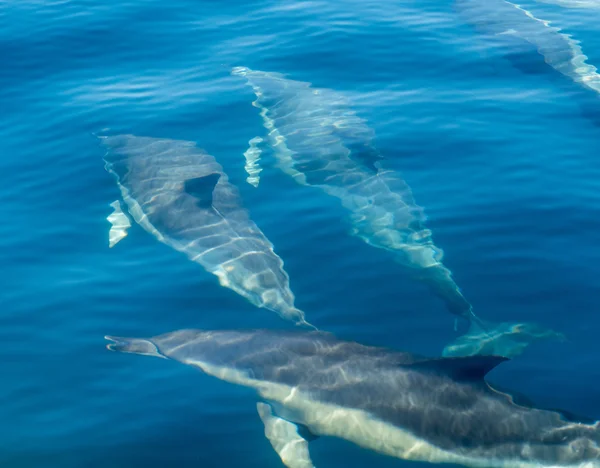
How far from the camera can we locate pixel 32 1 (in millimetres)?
22094

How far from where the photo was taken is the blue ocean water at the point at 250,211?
25.8 ft

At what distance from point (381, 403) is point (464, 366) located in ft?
3.07

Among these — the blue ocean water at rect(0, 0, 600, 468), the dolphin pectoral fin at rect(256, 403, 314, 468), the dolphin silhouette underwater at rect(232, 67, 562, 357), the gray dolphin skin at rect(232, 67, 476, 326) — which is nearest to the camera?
the dolphin pectoral fin at rect(256, 403, 314, 468)

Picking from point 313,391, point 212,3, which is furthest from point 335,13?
point 313,391

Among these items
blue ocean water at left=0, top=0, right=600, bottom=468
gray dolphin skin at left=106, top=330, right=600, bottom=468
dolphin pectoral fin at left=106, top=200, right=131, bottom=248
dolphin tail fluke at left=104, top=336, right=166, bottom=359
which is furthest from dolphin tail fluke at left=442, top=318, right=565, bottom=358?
dolphin pectoral fin at left=106, top=200, right=131, bottom=248

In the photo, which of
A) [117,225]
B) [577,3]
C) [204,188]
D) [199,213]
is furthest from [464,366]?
[577,3]

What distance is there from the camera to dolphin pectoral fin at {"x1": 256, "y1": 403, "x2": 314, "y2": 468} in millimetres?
7086

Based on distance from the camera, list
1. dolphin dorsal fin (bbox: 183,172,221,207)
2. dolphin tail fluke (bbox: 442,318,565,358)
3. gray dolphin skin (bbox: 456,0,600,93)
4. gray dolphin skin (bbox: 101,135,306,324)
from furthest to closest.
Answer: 1. gray dolphin skin (bbox: 456,0,600,93)
2. dolphin dorsal fin (bbox: 183,172,221,207)
3. gray dolphin skin (bbox: 101,135,306,324)
4. dolphin tail fluke (bbox: 442,318,565,358)

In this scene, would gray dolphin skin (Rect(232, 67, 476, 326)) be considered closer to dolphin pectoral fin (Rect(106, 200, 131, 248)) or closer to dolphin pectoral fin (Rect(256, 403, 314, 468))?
dolphin pectoral fin (Rect(256, 403, 314, 468))

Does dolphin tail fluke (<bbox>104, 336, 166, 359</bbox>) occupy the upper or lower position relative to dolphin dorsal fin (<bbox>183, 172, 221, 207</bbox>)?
lower

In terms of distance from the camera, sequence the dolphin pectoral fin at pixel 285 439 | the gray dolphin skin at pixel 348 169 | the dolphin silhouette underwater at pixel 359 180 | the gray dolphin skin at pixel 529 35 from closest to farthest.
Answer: the dolphin pectoral fin at pixel 285 439
the dolphin silhouette underwater at pixel 359 180
the gray dolphin skin at pixel 348 169
the gray dolphin skin at pixel 529 35

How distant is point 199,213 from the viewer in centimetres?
1170

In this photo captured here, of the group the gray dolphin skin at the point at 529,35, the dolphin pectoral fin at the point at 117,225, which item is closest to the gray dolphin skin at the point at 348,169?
the dolphin pectoral fin at the point at 117,225

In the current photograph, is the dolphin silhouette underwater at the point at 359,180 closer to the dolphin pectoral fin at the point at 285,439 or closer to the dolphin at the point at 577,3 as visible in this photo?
the dolphin pectoral fin at the point at 285,439
